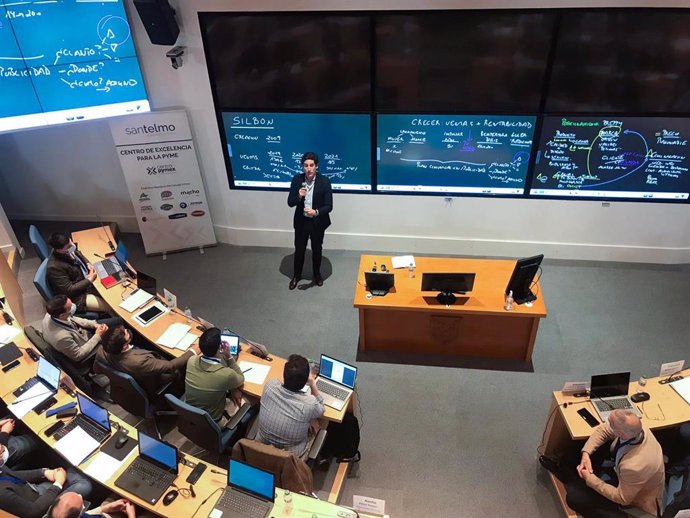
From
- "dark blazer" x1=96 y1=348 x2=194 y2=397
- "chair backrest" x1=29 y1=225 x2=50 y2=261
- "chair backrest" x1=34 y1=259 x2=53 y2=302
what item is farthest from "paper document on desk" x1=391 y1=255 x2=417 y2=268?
"chair backrest" x1=29 y1=225 x2=50 y2=261

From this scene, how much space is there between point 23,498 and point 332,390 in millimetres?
2145

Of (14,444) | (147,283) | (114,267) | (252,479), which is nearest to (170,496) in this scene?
(252,479)

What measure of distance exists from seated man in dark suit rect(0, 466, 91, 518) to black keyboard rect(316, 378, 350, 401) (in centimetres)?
179

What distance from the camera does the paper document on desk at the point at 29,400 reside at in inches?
156

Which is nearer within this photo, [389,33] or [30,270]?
[389,33]

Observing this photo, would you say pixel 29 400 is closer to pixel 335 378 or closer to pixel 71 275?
pixel 71 275

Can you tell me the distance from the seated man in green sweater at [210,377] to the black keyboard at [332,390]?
0.63 meters

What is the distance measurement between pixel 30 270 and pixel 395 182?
481 centimetres

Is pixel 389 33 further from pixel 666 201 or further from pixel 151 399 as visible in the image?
pixel 151 399

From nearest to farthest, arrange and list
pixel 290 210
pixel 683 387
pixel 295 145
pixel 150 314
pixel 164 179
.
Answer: pixel 683 387 < pixel 150 314 < pixel 295 145 < pixel 164 179 < pixel 290 210

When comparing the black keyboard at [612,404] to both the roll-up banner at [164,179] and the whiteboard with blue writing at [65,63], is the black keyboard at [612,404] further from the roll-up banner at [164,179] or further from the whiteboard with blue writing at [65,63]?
the whiteboard with blue writing at [65,63]

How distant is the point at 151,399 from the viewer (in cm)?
438

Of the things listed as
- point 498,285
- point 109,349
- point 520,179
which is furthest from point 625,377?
point 109,349

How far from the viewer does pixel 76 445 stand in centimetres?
373
